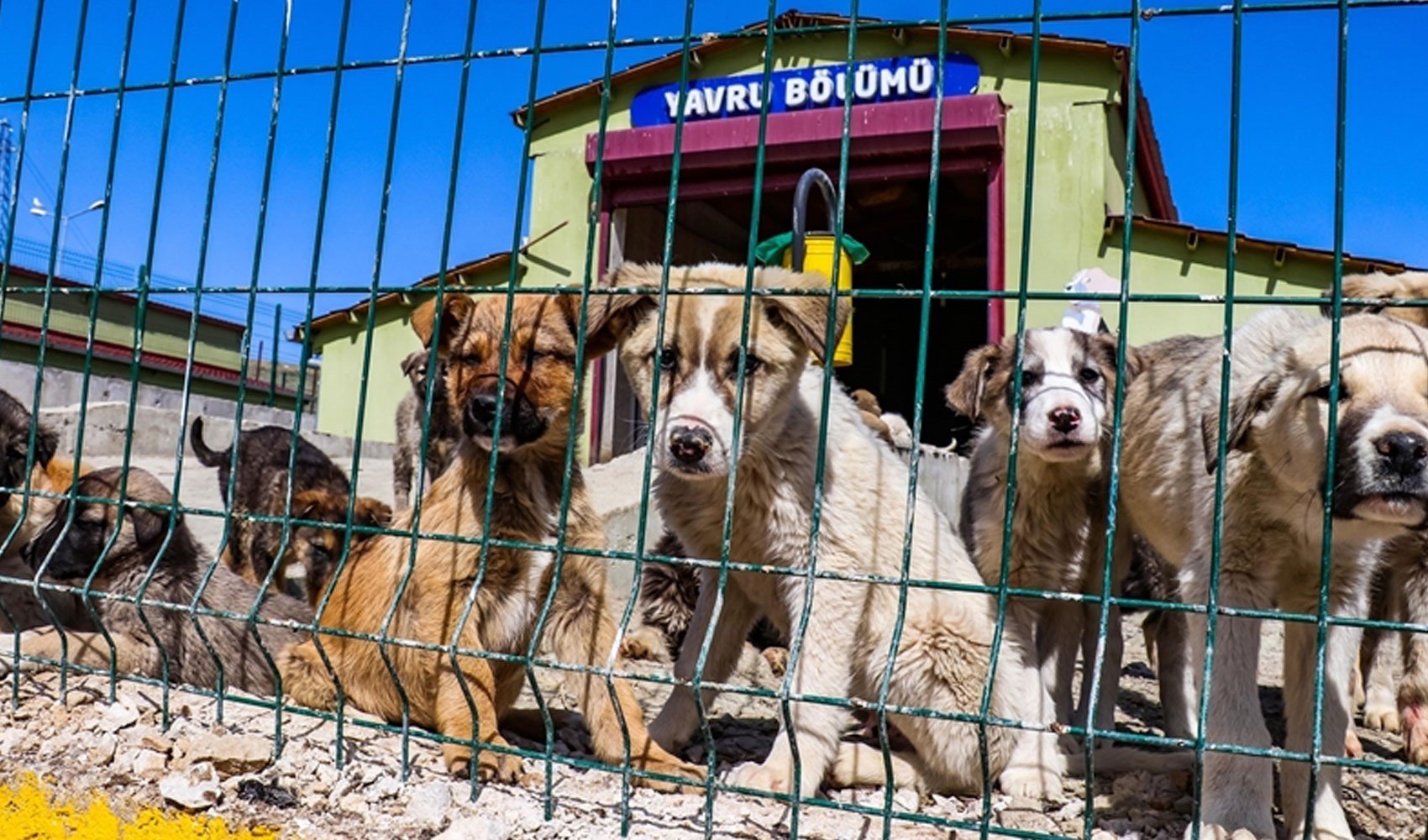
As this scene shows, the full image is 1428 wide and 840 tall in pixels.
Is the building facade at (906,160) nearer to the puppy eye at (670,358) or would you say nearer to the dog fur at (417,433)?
the dog fur at (417,433)

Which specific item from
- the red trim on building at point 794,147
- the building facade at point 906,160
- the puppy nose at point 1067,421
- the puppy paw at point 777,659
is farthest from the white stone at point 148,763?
the red trim on building at point 794,147

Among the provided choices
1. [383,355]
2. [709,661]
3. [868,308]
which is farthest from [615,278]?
[868,308]

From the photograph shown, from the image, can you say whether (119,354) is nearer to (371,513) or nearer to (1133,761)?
(371,513)

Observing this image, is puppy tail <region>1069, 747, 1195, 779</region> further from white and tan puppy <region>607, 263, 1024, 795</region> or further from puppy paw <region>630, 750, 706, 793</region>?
puppy paw <region>630, 750, 706, 793</region>

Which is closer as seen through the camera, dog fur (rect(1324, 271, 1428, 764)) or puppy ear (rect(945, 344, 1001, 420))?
dog fur (rect(1324, 271, 1428, 764))

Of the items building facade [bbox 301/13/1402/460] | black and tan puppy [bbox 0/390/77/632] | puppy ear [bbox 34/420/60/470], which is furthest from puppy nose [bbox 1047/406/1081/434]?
building facade [bbox 301/13/1402/460]

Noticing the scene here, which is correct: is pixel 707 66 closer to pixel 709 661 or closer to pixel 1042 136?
pixel 1042 136

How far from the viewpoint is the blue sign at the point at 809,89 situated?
1107 cm

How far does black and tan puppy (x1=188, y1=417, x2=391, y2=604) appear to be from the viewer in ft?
20.7

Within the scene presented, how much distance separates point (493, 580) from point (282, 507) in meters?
4.26

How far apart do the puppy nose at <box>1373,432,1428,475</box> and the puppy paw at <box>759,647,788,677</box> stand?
3.12m

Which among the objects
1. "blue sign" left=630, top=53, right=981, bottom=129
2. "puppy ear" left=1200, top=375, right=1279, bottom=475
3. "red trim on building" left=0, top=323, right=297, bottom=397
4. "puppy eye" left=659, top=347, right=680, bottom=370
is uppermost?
"blue sign" left=630, top=53, right=981, bottom=129

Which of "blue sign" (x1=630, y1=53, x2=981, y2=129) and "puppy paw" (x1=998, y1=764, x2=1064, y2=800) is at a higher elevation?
"blue sign" (x1=630, y1=53, x2=981, y2=129)

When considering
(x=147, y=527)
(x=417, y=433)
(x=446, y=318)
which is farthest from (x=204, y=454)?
(x=446, y=318)
